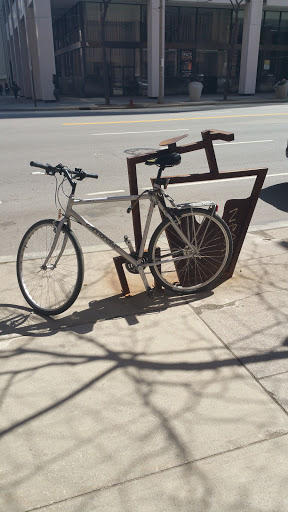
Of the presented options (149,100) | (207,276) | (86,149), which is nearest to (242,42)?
(149,100)

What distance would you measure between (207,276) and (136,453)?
2.13 meters

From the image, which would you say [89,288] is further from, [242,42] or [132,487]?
[242,42]

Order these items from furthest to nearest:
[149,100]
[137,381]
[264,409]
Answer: [149,100], [137,381], [264,409]

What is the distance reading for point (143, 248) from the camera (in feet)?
12.5

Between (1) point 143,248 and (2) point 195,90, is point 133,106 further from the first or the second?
(1) point 143,248

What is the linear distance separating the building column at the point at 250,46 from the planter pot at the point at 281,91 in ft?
11.3

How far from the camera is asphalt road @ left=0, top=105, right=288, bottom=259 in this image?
6.41 m

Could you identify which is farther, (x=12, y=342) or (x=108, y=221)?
(x=108, y=221)

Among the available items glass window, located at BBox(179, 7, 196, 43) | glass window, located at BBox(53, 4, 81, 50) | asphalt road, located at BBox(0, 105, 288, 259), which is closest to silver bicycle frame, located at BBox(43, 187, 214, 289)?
asphalt road, located at BBox(0, 105, 288, 259)

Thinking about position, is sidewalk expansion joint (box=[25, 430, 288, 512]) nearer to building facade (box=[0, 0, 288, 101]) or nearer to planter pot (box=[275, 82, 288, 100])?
building facade (box=[0, 0, 288, 101])

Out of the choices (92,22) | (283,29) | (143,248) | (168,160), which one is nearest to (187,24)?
(92,22)

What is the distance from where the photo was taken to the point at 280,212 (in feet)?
21.8

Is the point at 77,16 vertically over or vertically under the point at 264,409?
over

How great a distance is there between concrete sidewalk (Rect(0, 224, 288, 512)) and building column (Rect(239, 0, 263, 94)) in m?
32.3
